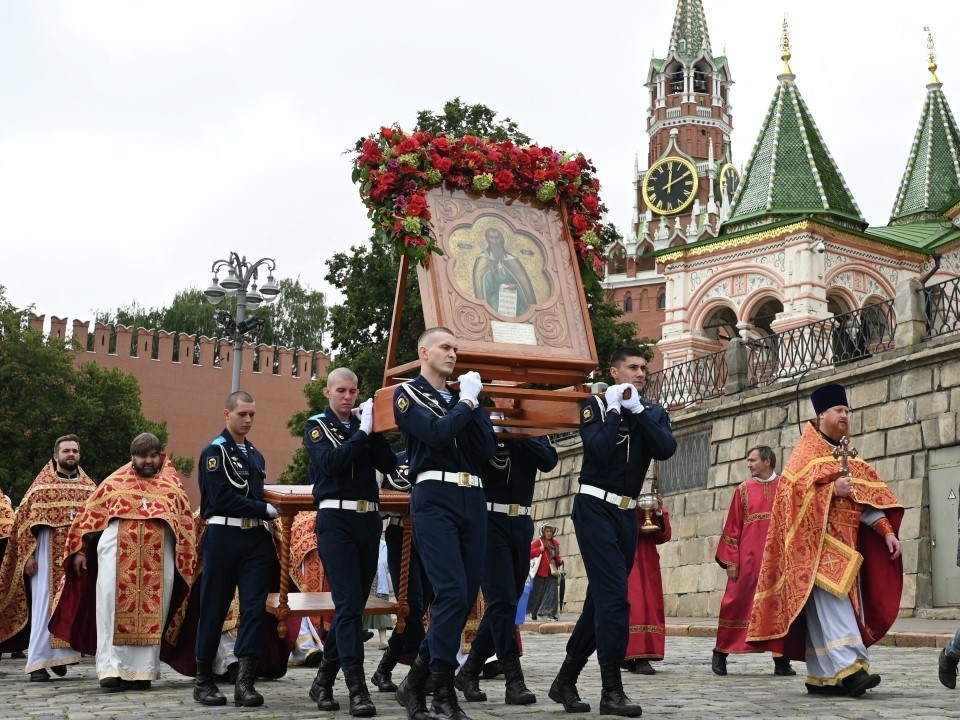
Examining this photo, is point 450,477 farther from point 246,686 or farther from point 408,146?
point 408,146

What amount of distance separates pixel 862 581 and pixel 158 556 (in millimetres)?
5055

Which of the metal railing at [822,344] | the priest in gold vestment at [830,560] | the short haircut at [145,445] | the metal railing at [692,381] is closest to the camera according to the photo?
the priest in gold vestment at [830,560]

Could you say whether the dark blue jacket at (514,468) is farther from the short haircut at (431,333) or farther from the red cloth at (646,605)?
the red cloth at (646,605)

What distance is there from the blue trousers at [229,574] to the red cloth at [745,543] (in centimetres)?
415

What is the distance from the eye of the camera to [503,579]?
27.0 feet

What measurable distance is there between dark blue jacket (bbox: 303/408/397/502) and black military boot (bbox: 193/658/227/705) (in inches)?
57.8

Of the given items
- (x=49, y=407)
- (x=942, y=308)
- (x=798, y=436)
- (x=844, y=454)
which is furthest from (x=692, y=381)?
(x=49, y=407)

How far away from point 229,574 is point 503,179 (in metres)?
3.07

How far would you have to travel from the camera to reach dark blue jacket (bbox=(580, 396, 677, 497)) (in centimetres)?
746

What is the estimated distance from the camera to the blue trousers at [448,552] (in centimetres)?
669

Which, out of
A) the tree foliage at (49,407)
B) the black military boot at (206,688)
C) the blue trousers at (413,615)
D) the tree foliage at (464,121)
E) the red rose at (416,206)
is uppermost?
the tree foliage at (464,121)

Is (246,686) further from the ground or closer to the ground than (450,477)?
closer to the ground

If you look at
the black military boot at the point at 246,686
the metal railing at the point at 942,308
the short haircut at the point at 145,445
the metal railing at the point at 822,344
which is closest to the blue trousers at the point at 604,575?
the black military boot at the point at 246,686

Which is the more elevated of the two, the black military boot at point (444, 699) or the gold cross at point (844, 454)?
the gold cross at point (844, 454)
